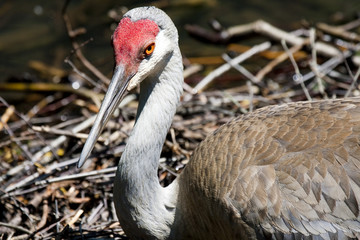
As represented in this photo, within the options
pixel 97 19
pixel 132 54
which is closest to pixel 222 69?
pixel 132 54

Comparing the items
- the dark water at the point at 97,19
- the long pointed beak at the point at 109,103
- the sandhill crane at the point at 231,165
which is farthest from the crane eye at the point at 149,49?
the dark water at the point at 97,19

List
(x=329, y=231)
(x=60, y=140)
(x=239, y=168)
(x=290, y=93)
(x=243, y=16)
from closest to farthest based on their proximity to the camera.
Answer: (x=329, y=231), (x=239, y=168), (x=60, y=140), (x=290, y=93), (x=243, y=16)

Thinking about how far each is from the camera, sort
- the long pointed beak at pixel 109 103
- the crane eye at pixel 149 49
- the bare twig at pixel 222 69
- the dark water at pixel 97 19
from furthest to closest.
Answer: the dark water at pixel 97 19 < the bare twig at pixel 222 69 < the crane eye at pixel 149 49 < the long pointed beak at pixel 109 103

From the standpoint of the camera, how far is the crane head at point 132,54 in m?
3.00

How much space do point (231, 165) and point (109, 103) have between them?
758mm

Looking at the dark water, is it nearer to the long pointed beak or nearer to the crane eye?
the crane eye

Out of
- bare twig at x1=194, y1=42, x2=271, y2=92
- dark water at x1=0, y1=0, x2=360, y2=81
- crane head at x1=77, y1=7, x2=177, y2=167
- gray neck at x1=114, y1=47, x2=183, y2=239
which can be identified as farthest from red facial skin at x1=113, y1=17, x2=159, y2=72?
dark water at x1=0, y1=0, x2=360, y2=81

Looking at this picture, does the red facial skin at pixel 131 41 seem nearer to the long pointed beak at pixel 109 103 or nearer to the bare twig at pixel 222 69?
the long pointed beak at pixel 109 103

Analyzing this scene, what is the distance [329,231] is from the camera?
296 cm

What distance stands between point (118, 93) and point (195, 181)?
2.30ft

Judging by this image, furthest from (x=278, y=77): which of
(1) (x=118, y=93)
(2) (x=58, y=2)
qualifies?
(2) (x=58, y=2)

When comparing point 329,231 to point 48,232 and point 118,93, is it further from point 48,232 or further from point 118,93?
point 48,232

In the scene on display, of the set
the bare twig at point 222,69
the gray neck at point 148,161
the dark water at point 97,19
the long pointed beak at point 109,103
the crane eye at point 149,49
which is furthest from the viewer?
the dark water at point 97,19

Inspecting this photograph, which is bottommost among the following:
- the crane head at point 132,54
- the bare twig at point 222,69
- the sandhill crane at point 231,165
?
the sandhill crane at point 231,165
